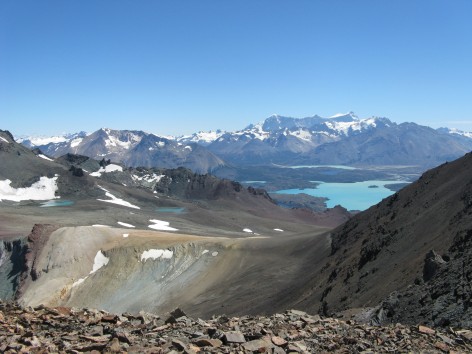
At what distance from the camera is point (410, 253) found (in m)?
38.6

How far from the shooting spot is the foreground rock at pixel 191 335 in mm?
13875

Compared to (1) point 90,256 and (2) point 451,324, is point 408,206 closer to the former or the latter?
(2) point 451,324

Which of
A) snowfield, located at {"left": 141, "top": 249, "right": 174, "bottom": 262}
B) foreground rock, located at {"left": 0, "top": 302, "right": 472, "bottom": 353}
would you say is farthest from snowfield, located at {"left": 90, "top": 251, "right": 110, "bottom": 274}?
foreground rock, located at {"left": 0, "top": 302, "right": 472, "bottom": 353}

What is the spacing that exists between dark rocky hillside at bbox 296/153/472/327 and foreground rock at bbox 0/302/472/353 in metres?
4.71

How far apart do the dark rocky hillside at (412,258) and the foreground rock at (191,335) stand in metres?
4.71

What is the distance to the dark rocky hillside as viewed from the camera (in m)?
23.5

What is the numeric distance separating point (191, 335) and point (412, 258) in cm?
2570

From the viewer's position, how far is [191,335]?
15750 mm

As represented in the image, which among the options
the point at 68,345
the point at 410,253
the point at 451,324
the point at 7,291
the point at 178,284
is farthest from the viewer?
the point at 7,291

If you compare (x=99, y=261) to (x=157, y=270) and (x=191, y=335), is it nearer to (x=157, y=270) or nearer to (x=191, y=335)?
(x=157, y=270)

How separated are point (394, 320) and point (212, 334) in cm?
1230

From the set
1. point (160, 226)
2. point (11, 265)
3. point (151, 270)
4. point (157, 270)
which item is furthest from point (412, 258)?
point (160, 226)

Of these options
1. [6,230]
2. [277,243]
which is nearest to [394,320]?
[277,243]

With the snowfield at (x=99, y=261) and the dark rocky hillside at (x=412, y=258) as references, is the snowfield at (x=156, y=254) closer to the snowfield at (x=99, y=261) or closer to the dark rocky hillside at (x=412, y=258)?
the snowfield at (x=99, y=261)
